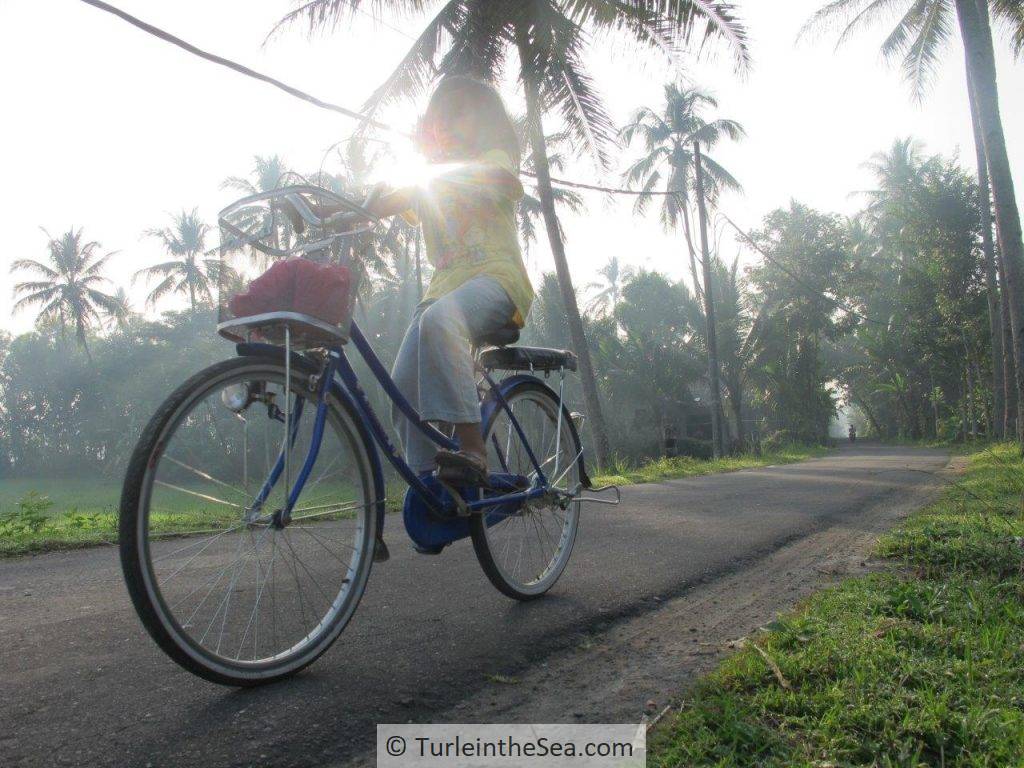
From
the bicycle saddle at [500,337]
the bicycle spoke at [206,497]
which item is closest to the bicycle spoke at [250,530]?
the bicycle spoke at [206,497]

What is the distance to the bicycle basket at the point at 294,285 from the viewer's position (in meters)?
2.00

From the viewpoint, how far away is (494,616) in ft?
8.55

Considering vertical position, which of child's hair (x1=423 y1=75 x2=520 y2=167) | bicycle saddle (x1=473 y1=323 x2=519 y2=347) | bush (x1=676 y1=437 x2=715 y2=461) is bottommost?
bush (x1=676 y1=437 x2=715 y2=461)

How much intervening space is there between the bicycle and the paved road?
0.46 feet

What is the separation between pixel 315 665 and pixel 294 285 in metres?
1.09

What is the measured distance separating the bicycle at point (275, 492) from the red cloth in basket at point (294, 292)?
0.04 m

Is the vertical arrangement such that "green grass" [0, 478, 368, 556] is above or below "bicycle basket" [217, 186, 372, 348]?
below

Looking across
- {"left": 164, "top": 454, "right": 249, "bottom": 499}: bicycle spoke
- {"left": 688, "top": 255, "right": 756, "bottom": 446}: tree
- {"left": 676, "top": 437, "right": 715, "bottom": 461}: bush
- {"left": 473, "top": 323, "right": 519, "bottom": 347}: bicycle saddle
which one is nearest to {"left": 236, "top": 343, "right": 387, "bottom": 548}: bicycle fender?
{"left": 164, "top": 454, "right": 249, "bottom": 499}: bicycle spoke

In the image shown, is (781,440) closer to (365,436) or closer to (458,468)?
(458,468)

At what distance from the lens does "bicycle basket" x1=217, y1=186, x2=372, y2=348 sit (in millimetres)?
2004

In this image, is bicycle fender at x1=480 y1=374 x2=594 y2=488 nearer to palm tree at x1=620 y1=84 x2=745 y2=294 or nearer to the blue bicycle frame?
the blue bicycle frame

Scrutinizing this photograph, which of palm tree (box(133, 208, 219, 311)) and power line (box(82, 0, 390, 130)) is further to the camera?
palm tree (box(133, 208, 219, 311))

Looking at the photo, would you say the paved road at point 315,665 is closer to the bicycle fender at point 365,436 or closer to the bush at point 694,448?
the bicycle fender at point 365,436

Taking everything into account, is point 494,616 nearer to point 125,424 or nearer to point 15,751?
point 15,751
